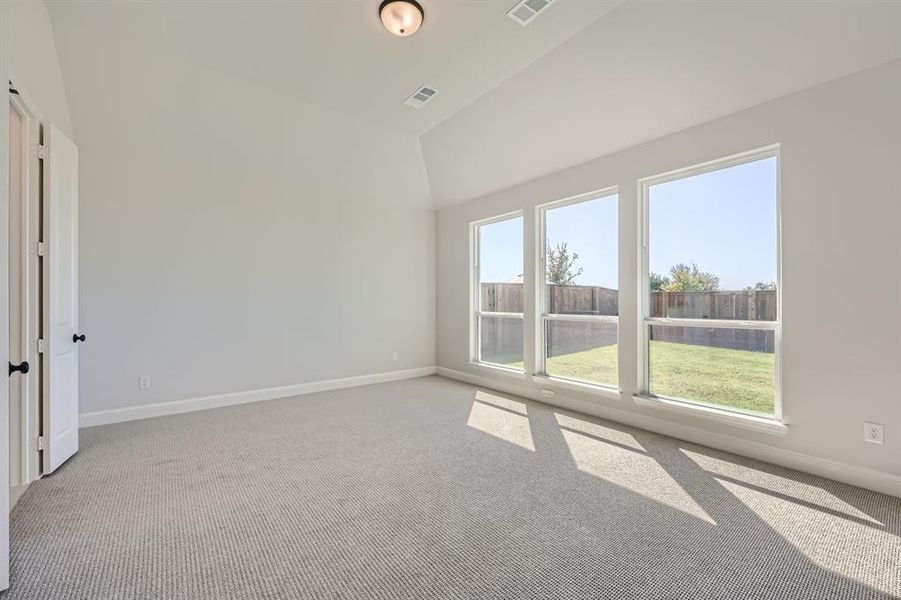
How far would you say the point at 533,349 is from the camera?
15.6ft

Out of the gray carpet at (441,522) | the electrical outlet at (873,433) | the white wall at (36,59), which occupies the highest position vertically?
the white wall at (36,59)

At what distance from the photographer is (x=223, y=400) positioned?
14.5ft

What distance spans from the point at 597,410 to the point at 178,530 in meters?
3.51

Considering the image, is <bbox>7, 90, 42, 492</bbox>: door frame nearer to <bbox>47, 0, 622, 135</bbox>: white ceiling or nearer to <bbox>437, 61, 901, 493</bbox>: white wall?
<bbox>47, 0, 622, 135</bbox>: white ceiling

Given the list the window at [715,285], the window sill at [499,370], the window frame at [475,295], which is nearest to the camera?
the window at [715,285]

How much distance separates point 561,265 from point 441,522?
128 inches

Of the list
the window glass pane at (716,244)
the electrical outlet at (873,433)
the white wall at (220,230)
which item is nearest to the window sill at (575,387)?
the window glass pane at (716,244)

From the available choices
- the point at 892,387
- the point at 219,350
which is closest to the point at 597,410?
the point at 892,387

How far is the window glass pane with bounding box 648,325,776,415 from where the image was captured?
9.98 feet

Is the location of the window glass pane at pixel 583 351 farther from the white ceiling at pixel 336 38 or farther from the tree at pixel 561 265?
the white ceiling at pixel 336 38

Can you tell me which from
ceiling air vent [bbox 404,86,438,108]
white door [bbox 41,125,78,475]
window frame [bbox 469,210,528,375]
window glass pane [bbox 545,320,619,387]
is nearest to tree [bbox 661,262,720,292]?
window glass pane [bbox 545,320,619,387]

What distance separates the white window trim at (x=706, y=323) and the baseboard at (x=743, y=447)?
15 centimetres

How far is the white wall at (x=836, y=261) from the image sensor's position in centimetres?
243

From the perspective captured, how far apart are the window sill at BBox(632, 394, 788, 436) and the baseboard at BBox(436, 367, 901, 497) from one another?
0.40 ft
